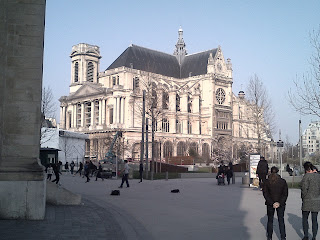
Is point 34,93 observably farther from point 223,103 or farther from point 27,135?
point 223,103

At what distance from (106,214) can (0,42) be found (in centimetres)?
625

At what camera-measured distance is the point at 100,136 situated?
84188 mm

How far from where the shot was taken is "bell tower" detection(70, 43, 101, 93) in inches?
3797

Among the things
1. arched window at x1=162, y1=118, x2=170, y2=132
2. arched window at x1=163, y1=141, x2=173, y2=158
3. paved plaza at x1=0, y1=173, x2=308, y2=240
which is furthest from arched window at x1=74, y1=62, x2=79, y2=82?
paved plaza at x1=0, y1=173, x2=308, y2=240

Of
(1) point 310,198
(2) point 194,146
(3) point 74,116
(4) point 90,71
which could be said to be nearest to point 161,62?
(4) point 90,71

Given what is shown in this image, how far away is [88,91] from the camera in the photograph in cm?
9238

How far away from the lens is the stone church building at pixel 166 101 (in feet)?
274

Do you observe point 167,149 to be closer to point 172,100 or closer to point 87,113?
point 172,100

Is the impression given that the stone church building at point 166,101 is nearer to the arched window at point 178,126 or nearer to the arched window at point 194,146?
the arched window at point 194,146

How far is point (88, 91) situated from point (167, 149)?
22679 mm

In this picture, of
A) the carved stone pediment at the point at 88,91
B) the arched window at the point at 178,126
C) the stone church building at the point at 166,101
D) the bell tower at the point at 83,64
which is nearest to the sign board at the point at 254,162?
the stone church building at the point at 166,101

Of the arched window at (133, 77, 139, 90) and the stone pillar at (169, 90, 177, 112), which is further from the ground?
the arched window at (133, 77, 139, 90)

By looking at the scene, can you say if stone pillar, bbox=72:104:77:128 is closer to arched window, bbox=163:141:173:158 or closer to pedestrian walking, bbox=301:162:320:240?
arched window, bbox=163:141:173:158

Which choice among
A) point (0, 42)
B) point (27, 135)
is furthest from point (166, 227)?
point (0, 42)
